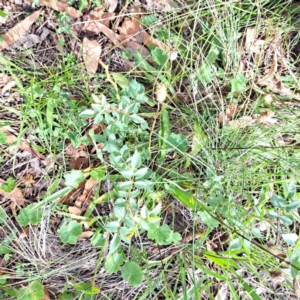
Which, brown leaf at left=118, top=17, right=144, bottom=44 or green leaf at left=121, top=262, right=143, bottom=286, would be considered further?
brown leaf at left=118, top=17, right=144, bottom=44

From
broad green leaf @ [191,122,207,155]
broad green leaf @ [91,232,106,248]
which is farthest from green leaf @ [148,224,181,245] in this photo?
broad green leaf @ [191,122,207,155]

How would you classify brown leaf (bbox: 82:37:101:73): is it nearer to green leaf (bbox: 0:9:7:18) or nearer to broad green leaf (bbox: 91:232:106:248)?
green leaf (bbox: 0:9:7:18)

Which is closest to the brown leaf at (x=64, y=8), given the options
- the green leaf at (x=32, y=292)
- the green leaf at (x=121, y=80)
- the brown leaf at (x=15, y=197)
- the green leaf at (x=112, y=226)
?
the green leaf at (x=121, y=80)

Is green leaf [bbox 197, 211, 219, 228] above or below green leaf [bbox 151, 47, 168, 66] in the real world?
below

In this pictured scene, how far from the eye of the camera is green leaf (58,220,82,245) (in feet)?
4.93

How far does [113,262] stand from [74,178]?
359 millimetres

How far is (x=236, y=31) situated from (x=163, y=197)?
2.42 feet

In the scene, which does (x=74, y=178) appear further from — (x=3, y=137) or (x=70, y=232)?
(x=3, y=137)

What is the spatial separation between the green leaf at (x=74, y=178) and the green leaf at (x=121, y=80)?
0.39m

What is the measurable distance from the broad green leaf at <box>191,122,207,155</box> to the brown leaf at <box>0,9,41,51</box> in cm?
82

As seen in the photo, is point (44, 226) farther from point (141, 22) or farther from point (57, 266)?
point (141, 22)

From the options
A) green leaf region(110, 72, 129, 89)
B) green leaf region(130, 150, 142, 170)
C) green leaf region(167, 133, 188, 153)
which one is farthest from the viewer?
green leaf region(110, 72, 129, 89)

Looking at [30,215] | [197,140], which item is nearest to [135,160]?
[197,140]

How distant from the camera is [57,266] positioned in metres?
1.59
